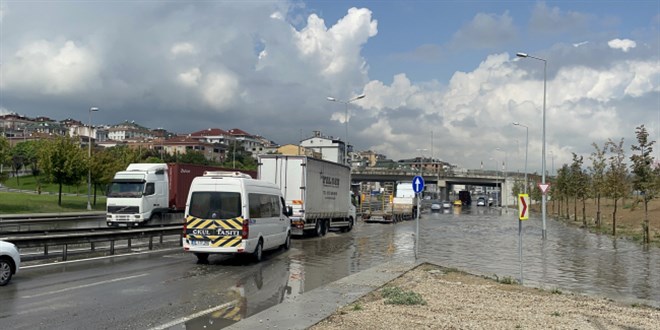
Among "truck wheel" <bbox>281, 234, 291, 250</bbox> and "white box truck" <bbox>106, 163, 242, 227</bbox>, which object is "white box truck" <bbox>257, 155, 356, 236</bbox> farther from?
"white box truck" <bbox>106, 163, 242, 227</bbox>

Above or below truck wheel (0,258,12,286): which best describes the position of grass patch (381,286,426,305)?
below

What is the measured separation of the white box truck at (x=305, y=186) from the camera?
25172mm

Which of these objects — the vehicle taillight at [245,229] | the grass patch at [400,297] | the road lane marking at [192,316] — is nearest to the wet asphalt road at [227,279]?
the road lane marking at [192,316]

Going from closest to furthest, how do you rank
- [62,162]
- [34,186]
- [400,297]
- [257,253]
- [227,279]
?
[400,297] → [227,279] → [257,253] → [62,162] → [34,186]

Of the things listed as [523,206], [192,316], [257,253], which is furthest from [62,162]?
[192,316]

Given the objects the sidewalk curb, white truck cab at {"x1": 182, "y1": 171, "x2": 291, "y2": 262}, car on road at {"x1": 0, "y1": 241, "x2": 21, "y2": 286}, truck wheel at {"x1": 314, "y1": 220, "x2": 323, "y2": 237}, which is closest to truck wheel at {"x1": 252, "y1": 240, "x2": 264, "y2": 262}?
white truck cab at {"x1": 182, "y1": 171, "x2": 291, "y2": 262}

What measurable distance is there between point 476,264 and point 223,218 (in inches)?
339

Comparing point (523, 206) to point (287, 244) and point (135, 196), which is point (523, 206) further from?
point (135, 196)

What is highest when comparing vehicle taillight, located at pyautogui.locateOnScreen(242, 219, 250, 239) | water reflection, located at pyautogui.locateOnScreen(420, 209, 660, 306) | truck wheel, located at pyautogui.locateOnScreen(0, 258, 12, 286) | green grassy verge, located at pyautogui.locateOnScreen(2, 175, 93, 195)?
green grassy verge, located at pyautogui.locateOnScreen(2, 175, 93, 195)

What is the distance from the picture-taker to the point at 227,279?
1359 cm

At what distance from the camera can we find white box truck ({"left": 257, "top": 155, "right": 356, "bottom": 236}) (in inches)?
991

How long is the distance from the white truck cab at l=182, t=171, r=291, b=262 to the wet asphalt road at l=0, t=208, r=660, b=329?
575mm

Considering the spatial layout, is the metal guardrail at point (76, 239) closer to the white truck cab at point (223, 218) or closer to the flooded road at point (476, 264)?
the white truck cab at point (223, 218)

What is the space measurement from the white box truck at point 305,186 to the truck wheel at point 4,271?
14120 millimetres
